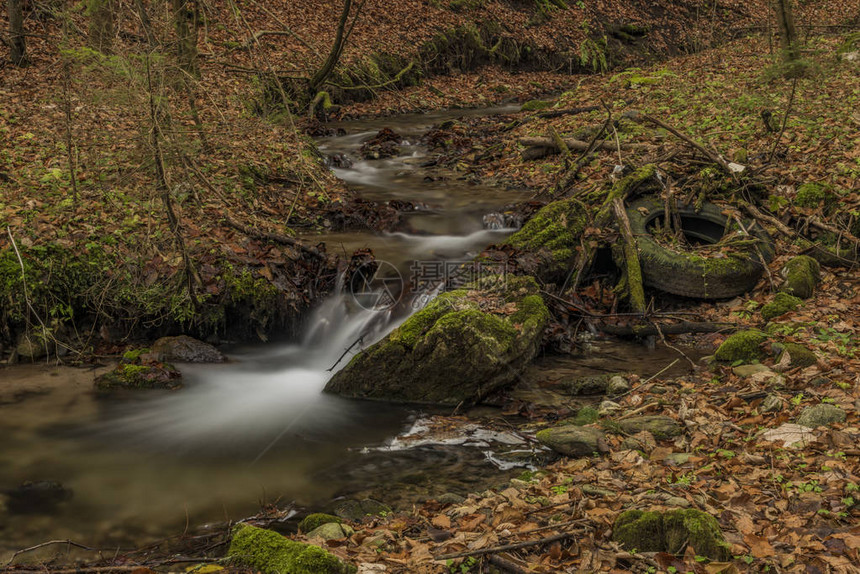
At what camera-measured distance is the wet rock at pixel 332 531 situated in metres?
4.20

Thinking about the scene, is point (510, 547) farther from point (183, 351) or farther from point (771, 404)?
point (183, 351)

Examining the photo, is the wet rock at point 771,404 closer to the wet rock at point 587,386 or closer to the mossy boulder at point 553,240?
the wet rock at point 587,386

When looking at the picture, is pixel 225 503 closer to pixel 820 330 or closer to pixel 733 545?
pixel 733 545

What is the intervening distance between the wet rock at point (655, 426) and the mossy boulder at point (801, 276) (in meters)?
3.09

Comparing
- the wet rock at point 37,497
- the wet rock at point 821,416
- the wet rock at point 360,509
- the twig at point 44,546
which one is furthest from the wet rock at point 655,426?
the wet rock at point 37,497

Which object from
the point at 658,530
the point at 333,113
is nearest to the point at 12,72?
the point at 333,113

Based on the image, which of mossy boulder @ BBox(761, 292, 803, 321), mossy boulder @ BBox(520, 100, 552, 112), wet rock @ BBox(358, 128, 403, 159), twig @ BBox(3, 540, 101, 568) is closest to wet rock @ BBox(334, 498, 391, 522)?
twig @ BBox(3, 540, 101, 568)

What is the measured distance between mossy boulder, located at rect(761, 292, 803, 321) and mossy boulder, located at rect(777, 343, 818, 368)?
122 cm

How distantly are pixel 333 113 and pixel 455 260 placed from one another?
29.3 ft

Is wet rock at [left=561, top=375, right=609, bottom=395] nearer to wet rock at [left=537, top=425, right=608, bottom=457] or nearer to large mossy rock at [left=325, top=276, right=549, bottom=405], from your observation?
large mossy rock at [left=325, top=276, right=549, bottom=405]

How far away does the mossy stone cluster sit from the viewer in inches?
133

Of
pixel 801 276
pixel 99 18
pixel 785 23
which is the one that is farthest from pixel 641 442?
pixel 785 23

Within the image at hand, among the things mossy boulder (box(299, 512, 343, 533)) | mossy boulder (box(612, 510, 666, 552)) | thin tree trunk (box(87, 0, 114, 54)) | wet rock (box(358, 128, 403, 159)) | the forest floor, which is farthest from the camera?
wet rock (box(358, 128, 403, 159))

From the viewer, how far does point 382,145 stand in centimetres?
1433
